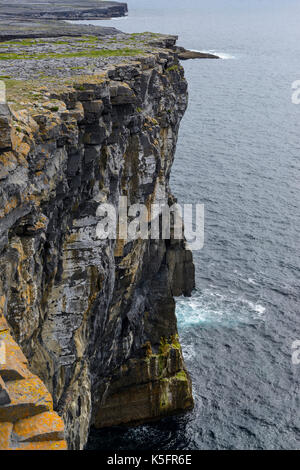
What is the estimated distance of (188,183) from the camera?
3696 inches

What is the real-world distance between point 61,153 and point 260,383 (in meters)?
34.6

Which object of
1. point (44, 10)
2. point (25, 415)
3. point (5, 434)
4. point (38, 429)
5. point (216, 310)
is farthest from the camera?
point (44, 10)

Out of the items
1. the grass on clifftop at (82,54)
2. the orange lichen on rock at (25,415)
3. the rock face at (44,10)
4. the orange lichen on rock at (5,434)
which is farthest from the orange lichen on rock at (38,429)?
the rock face at (44,10)

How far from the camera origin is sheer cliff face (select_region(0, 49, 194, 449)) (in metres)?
25.5

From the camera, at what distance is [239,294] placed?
68.2 meters

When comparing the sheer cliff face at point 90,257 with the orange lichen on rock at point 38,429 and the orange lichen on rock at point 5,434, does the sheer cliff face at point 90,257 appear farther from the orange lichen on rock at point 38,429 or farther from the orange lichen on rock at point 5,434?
the orange lichen on rock at point 5,434

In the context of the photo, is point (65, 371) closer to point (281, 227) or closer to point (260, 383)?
point (260, 383)

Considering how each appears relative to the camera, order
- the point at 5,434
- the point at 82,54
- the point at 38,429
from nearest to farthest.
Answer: the point at 5,434, the point at 38,429, the point at 82,54

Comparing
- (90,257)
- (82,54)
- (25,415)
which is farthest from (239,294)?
(25,415)

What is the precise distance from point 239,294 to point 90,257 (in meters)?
38.1

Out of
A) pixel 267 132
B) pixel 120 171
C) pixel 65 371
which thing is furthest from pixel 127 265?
pixel 267 132

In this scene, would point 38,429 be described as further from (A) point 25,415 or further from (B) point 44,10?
(B) point 44,10

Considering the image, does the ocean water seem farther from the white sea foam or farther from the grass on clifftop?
the grass on clifftop

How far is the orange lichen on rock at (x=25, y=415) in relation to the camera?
14875 millimetres
